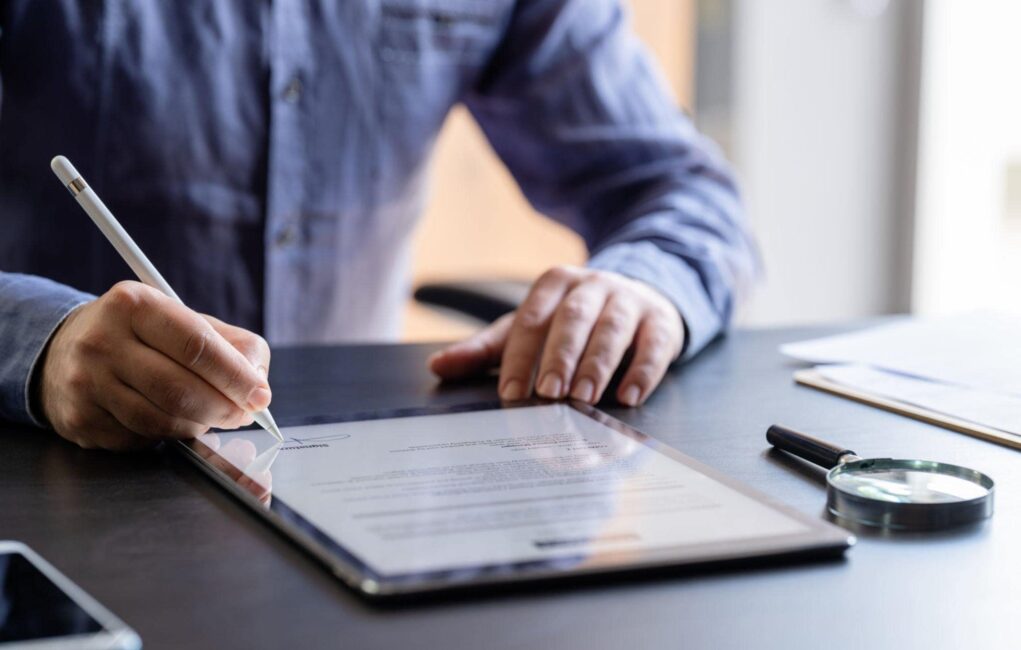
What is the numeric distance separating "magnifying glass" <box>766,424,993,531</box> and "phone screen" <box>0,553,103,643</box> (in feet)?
1.13

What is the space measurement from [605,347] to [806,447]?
0.23 meters

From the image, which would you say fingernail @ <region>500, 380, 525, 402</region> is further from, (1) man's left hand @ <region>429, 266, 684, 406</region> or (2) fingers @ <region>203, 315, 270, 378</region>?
(2) fingers @ <region>203, 315, 270, 378</region>

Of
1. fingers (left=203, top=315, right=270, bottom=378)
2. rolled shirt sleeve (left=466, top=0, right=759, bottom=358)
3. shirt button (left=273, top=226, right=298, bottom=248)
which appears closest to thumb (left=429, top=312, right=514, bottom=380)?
fingers (left=203, top=315, right=270, bottom=378)

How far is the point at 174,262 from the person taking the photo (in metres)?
1.27

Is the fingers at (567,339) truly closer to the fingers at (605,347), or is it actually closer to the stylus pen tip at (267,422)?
the fingers at (605,347)

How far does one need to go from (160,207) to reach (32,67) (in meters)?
0.18

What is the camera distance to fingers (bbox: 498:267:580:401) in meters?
0.87

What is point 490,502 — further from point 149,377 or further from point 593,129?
point 593,129

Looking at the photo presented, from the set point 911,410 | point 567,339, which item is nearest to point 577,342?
point 567,339

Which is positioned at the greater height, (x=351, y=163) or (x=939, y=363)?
(x=351, y=163)

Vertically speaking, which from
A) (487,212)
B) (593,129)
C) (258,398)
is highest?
(593,129)

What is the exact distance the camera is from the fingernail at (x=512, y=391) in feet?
2.79

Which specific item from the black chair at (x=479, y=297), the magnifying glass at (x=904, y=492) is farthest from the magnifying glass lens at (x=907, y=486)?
the black chair at (x=479, y=297)

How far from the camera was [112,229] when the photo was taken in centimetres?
74
